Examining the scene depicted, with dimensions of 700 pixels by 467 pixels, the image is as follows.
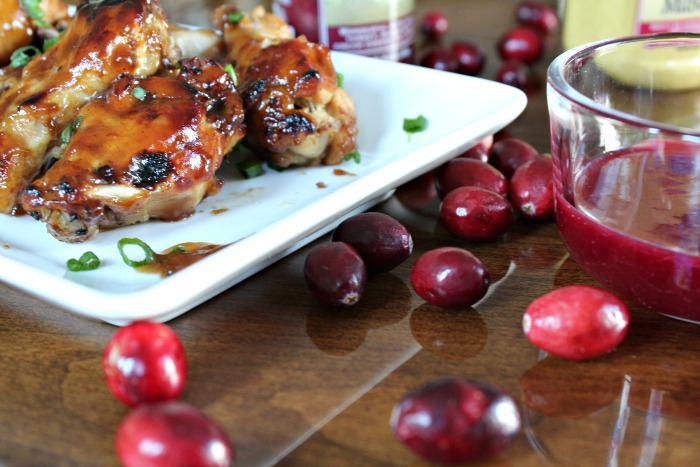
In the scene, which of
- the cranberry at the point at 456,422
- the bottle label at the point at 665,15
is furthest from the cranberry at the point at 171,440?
the bottle label at the point at 665,15

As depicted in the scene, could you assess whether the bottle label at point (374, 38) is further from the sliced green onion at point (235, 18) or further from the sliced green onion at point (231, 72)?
the sliced green onion at point (231, 72)

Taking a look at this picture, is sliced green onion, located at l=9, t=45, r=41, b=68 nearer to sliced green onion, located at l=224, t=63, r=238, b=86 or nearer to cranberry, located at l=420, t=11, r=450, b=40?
sliced green onion, located at l=224, t=63, r=238, b=86

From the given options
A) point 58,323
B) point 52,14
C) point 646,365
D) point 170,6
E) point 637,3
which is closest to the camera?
point 646,365

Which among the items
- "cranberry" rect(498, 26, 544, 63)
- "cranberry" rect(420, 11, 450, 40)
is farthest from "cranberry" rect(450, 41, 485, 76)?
"cranberry" rect(420, 11, 450, 40)

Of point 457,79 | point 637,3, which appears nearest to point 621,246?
point 457,79

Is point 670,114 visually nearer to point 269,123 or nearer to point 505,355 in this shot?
point 505,355
